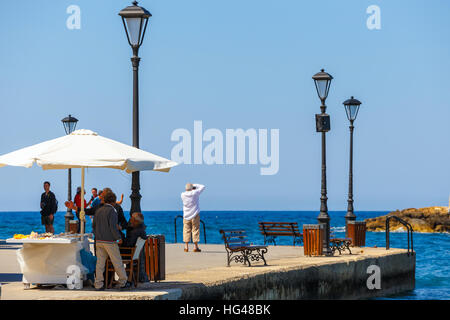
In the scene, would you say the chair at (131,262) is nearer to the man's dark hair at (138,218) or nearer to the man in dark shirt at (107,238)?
the man in dark shirt at (107,238)

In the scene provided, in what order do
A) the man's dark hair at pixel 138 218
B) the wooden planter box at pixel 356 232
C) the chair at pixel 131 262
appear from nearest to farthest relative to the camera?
the chair at pixel 131 262
the man's dark hair at pixel 138 218
the wooden planter box at pixel 356 232

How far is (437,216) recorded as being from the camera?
109000 mm

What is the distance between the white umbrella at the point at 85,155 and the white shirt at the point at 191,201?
7.47 m

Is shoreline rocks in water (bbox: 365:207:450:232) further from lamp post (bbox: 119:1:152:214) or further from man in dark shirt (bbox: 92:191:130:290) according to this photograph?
man in dark shirt (bbox: 92:191:130:290)

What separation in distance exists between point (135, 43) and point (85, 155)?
2.43 metres

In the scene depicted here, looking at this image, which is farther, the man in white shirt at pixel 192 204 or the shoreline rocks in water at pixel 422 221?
the shoreline rocks in water at pixel 422 221

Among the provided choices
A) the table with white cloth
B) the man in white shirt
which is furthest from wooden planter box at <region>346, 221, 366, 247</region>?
the table with white cloth

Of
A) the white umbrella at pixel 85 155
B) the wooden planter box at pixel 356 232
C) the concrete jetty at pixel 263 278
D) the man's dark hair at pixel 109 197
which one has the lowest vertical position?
the concrete jetty at pixel 263 278

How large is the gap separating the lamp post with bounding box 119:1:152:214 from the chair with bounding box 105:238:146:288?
743 millimetres

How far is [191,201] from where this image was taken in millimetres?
22500

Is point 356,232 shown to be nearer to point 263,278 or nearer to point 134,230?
point 263,278

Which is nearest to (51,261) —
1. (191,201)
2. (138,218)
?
(138,218)

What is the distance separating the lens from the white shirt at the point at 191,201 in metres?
22.4

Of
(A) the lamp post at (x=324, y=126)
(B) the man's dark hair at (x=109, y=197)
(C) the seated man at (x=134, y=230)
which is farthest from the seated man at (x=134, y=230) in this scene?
(A) the lamp post at (x=324, y=126)
